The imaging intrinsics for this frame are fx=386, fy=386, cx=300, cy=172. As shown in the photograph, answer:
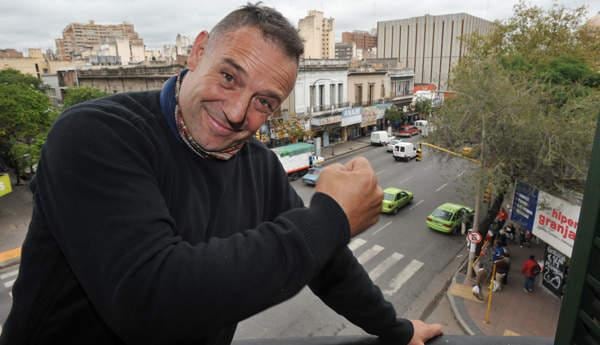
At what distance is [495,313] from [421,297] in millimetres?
1813

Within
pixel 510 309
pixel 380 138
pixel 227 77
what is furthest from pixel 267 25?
pixel 380 138

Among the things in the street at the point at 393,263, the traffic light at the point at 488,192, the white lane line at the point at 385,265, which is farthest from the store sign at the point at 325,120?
the traffic light at the point at 488,192

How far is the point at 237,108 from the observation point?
1412 millimetres

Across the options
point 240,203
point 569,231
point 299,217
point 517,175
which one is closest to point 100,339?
point 240,203

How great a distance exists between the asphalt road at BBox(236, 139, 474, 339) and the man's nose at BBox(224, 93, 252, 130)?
7741mm

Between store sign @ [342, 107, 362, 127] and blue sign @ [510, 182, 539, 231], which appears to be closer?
blue sign @ [510, 182, 539, 231]

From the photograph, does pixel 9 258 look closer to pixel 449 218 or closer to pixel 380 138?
pixel 449 218

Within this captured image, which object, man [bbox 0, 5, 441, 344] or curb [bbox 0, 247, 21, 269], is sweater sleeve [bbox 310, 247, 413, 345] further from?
curb [bbox 0, 247, 21, 269]

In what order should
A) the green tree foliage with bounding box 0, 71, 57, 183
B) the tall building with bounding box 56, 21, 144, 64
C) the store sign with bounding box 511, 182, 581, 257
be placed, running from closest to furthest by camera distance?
the store sign with bounding box 511, 182, 581, 257
the green tree foliage with bounding box 0, 71, 57, 183
the tall building with bounding box 56, 21, 144, 64

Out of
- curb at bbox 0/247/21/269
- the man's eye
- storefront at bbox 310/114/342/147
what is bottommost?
curb at bbox 0/247/21/269

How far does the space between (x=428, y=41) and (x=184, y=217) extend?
61723 millimetres

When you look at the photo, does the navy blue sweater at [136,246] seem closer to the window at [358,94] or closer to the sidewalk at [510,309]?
the sidewalk at [510,309]

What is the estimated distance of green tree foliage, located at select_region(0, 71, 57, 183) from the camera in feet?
56.1

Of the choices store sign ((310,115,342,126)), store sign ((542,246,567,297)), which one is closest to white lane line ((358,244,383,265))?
store sign ((542,246,567,297))
